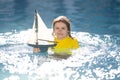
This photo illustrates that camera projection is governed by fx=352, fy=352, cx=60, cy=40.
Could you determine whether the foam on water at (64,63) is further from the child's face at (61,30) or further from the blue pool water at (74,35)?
the child's face at (61,30)

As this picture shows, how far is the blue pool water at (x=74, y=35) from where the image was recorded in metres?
2.11

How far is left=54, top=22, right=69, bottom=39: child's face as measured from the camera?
2.35 metres

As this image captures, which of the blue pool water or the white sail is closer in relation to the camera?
the blue pool water

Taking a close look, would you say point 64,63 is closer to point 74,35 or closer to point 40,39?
point 40,39

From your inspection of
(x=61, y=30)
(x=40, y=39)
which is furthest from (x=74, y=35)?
(x=40, y=39)

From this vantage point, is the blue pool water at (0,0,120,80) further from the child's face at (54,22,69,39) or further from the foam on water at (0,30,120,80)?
the child's face at (54,22,69,39)

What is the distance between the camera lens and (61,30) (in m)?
2.35

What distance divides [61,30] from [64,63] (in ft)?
0.86

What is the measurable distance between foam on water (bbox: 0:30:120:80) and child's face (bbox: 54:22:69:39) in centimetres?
14

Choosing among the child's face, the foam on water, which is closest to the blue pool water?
the foam on water

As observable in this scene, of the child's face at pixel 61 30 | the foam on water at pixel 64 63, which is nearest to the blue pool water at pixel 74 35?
the foam on water at pixel 64 63

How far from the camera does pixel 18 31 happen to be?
2777 mm

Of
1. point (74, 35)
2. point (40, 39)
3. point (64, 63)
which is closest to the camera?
point (64, 63)

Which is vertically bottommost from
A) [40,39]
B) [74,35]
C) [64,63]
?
[64,63]
